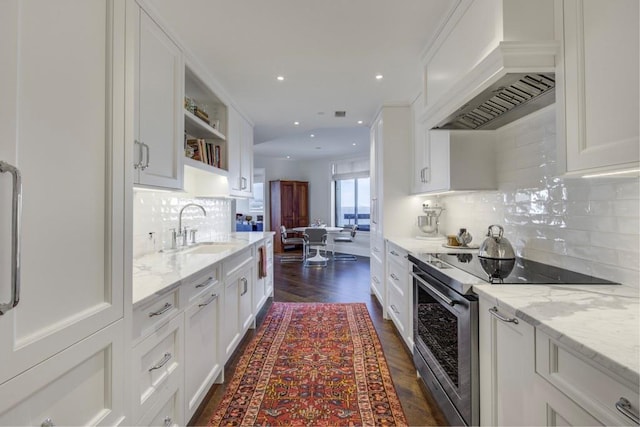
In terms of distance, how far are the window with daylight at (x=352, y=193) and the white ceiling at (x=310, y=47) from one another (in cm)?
425

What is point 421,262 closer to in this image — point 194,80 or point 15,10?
point 15,10

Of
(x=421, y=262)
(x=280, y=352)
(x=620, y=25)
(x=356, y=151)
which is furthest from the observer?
(x=356, y=151)

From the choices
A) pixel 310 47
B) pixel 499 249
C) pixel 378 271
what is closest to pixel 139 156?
pixel 310 47

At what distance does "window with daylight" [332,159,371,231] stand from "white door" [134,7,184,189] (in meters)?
6.04

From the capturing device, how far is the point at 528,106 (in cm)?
171


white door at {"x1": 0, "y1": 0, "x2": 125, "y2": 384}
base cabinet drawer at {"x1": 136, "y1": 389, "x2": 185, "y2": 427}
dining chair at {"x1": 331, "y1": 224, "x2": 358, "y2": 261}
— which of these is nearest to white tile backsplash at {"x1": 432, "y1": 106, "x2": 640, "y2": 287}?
white door at {"x1": 0, "y1": 0, "x2": 125, "y2": 384}

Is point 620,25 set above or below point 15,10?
above

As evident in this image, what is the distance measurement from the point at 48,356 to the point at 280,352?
6.87 feet

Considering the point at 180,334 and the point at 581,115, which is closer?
the point at 581,115

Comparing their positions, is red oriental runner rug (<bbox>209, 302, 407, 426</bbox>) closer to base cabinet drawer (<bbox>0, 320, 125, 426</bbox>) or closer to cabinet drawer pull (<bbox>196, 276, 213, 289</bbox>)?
cabinet drawer pull (<bbox>196, 276, 213, 289</bbox>)

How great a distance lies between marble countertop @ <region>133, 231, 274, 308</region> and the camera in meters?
1.25

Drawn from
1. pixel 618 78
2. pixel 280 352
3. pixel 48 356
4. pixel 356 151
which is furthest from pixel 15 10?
pixel 356 151

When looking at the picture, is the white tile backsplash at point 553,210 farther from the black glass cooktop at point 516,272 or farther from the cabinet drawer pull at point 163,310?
the cabinet drawer pull at point 163,310

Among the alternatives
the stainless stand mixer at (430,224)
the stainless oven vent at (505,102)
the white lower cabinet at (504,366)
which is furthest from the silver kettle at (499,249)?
the stainless stand mixer at (430,224)
